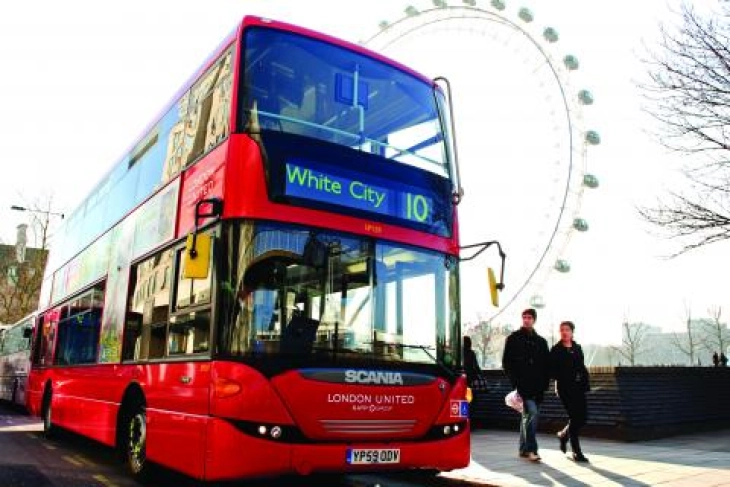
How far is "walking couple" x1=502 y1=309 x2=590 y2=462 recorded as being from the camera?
27.5 ft

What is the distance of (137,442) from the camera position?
718cm

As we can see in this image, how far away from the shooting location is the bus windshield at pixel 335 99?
627 centimetres

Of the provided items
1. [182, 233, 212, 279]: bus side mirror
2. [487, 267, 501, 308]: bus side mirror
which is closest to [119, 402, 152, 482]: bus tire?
[182, 233, 212, 279]: bus side mirror

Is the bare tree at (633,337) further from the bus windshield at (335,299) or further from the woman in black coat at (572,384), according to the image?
the bus windshield at (335,299)

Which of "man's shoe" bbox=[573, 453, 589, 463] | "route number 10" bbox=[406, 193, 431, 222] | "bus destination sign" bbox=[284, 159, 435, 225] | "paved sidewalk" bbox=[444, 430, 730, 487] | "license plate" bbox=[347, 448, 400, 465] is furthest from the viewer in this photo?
"man's shoe" bbox=[573, 453, 589, 463]

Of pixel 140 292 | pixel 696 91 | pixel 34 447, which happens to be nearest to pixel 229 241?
pixel 140 292

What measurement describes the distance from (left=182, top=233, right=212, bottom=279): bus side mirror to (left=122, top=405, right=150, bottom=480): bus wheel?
2.28 meters

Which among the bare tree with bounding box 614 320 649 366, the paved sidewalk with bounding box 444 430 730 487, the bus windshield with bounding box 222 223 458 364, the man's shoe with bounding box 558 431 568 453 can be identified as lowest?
the paved sidewalk with bounding box 444 430 730 487

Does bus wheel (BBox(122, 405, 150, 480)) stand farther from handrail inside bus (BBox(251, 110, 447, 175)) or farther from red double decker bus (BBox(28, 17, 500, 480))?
handrail inside bus (BBox(251, 110, 447, 175))

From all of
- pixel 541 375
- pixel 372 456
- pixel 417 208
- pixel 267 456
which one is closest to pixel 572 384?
pixel 541 375

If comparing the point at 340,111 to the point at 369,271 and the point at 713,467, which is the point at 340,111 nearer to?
the point at 369,271

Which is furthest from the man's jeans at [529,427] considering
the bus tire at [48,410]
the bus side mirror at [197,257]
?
the bus tire at [48,410]

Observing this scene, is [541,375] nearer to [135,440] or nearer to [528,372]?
[528,372]

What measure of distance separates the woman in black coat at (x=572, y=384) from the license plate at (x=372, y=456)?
3342mm
